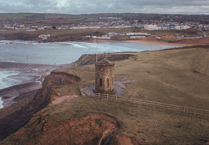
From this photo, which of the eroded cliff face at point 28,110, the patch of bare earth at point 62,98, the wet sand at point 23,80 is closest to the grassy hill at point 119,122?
the patch of bare earth at point 62,98

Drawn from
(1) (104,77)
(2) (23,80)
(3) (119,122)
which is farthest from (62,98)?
(2) (23,80)

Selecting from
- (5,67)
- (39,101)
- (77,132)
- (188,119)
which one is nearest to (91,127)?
(77,132)

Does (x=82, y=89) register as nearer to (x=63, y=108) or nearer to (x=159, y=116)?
(x=63, y=108)

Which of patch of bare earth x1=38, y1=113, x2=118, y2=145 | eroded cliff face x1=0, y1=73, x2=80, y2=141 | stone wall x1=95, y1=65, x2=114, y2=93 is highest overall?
stone wall x1=95, y1=65, x2=114, y2=93

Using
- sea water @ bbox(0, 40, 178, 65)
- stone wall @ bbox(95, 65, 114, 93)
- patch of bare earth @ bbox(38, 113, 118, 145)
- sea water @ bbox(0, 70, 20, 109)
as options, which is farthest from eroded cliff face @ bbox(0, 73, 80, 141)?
sea water @ bbox(0, 40, 178, 65)

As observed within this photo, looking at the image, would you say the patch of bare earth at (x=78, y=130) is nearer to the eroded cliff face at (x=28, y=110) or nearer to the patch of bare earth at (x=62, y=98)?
the patch of bare earth at (x=62, y=98)

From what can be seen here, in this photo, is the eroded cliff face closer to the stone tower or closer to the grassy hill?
the grassy hill
